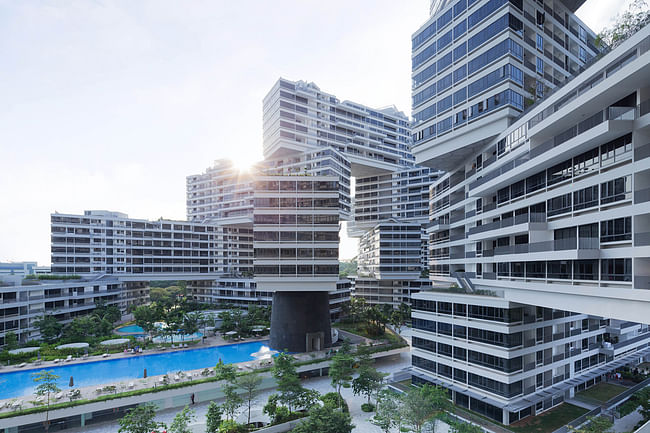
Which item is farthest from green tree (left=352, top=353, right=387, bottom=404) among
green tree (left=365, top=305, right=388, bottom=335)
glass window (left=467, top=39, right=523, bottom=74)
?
glass window (left=467, top=39, right=523, bottom=74)

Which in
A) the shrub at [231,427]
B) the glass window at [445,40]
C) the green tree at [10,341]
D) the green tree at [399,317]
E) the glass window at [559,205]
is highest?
the glass window at [445,40]

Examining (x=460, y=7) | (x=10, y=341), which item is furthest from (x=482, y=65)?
(x=10, y=341)

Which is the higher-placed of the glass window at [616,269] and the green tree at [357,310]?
the glass window at [616,269]

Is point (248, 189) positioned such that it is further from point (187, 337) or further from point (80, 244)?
point (187, 337)

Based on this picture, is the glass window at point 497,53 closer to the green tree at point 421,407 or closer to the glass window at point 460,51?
the glass window at point 460,51

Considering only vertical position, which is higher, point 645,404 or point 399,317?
point 645,404

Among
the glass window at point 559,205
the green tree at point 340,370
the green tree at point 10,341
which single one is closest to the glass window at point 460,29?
the glass window at point 559,205

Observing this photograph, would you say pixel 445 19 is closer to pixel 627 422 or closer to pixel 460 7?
pixel 460 7
